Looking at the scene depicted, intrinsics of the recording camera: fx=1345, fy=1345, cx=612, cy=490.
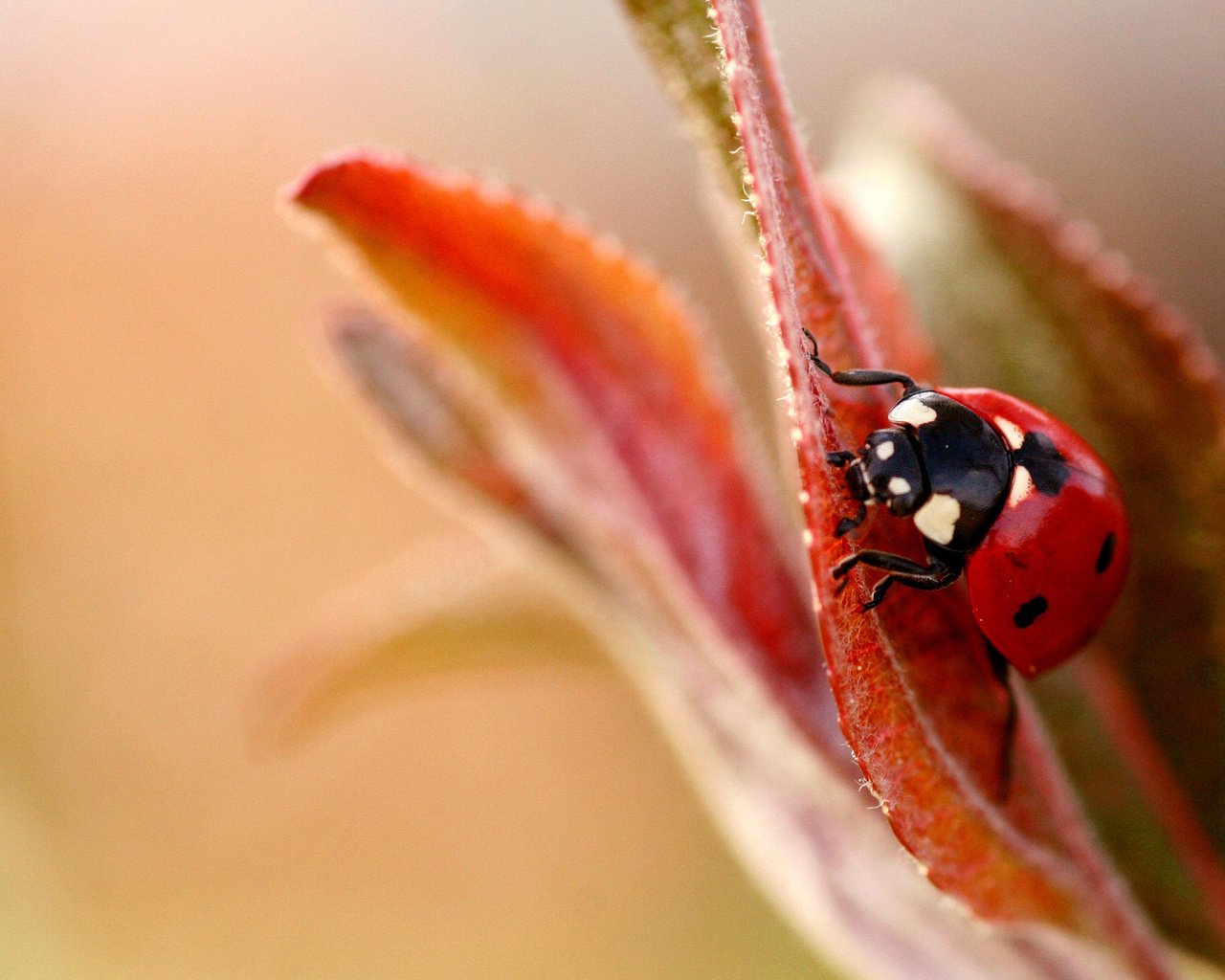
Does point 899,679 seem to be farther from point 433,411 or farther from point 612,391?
point 433,411

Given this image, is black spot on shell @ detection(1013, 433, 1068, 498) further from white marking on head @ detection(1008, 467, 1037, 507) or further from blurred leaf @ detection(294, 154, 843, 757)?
blurred leaf @ detection(294, 154, 843, 757)

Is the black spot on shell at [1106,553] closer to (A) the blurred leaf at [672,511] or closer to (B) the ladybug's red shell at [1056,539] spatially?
(B) the ladybug's red shell at [1056,539]

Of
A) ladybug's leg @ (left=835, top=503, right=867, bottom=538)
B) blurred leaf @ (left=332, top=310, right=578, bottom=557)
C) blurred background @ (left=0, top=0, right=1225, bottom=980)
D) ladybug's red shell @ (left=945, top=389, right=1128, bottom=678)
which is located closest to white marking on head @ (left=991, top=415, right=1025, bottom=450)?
ladybug's red shell @ (left=945, top=389, right=1128, bottom=678)

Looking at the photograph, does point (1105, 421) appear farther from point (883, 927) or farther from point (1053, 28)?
point (1053, 28)

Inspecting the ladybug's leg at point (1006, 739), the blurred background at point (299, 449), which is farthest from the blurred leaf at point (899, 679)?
the blurred background at point (299, 449)

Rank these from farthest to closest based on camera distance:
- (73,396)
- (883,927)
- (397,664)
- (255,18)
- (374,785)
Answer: (255,18) < (73,396) < (374,785) < (397,664) < (883,927)

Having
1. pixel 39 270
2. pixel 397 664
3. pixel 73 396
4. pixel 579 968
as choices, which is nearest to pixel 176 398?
pixel 73 396

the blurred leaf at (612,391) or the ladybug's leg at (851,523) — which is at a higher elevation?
the blurred leaf at (612,391)
